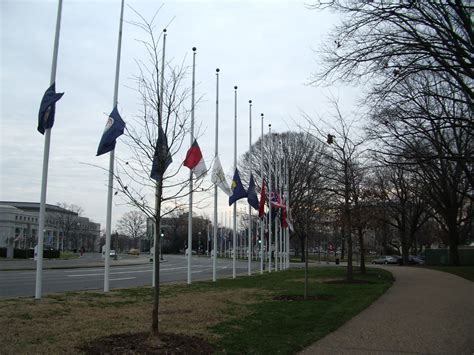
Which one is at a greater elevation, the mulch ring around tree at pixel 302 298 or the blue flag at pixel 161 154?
the blue flag at pixel 161 154

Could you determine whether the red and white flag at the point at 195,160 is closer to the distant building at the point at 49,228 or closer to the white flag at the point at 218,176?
the white flag at the point at 218,176

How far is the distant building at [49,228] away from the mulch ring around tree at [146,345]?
249 feet

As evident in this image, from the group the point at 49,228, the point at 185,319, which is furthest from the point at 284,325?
the point at 49,228

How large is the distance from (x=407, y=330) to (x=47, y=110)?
10362 millimetres

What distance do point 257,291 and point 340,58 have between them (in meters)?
8.32

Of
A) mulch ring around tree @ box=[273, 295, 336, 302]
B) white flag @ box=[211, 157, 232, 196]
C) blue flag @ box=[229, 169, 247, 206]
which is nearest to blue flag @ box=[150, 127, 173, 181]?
mulch ring around tree @ box=[273, 295, 336, 302]

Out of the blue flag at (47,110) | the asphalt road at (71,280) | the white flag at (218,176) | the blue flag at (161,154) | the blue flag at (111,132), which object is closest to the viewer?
the blue flag at (161,154)

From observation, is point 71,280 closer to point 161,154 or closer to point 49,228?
point 161,154

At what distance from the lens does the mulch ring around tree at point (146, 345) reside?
705 centimetres

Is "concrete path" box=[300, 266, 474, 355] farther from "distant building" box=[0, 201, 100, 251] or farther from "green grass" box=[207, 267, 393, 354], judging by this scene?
"distant building" box=[0, 201, 100, 251]

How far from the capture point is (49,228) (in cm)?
11812

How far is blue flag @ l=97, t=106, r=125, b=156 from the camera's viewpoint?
1448 cm

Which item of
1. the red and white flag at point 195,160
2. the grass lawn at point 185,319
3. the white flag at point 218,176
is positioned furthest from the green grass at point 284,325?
the white flag at point 218,176

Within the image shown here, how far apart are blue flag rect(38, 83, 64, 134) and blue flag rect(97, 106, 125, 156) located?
1.65 m
